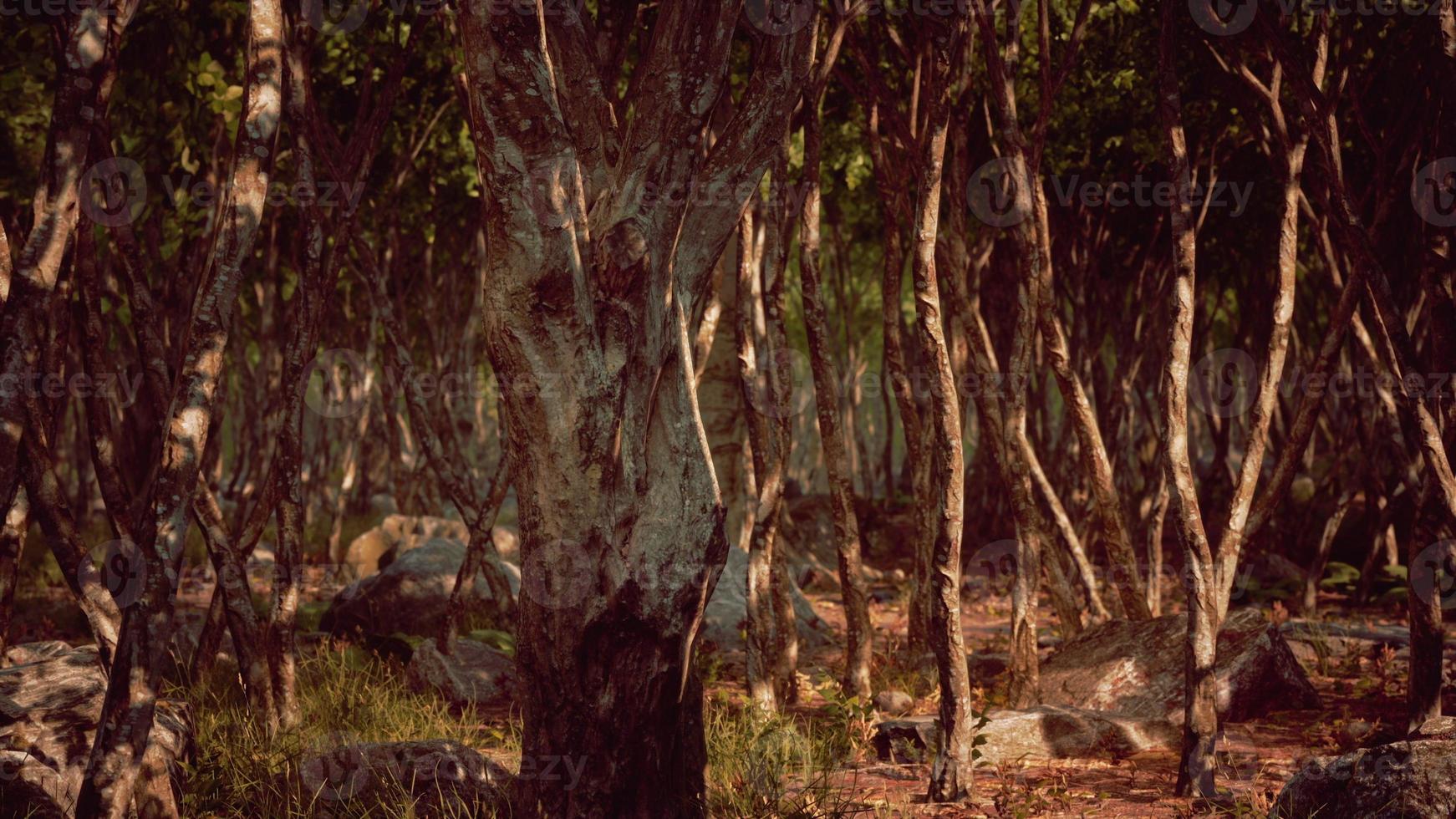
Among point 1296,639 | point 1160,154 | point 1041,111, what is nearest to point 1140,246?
point 1160,154

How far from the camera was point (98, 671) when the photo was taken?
5.17 meters

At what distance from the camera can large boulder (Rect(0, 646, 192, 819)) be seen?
4.37 m

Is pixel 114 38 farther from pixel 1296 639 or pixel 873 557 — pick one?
pixel 873 557

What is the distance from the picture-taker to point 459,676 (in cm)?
750
